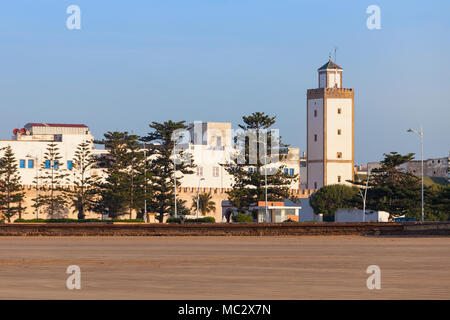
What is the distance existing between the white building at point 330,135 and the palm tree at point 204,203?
20.3m

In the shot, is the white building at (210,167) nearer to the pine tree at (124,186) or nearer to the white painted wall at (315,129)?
the white painted wall at (315,129)

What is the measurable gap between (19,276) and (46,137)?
379 feet

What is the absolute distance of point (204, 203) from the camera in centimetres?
11019

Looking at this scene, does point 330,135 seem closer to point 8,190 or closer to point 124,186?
point 124,186

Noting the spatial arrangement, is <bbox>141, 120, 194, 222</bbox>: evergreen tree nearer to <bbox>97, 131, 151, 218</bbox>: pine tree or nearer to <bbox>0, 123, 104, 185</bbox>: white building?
<bbox>97, 131, 151, 218</bbox>: pine tree

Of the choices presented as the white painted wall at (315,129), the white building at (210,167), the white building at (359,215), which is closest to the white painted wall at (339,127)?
the white painted wall at (315,129)

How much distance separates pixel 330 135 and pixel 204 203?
2481 centimetres

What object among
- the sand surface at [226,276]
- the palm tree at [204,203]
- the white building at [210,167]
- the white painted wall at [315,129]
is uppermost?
the white painted wall at [315,129]

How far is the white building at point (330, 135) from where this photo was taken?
4934 inches

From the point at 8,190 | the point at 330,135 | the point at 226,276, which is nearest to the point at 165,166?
the point at 8,190

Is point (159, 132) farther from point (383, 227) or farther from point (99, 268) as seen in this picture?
point (99, 268)

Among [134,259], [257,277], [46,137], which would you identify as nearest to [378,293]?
[257,277]

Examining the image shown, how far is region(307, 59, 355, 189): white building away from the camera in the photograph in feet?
411
